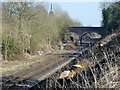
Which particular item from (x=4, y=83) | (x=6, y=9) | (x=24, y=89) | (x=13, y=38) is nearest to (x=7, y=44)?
(x=13, y=38)

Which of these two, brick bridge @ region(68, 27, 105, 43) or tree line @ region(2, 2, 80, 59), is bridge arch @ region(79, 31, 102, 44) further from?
tree line @ region(2, 2, 80, 59)

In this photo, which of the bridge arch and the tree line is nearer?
the bridge arch

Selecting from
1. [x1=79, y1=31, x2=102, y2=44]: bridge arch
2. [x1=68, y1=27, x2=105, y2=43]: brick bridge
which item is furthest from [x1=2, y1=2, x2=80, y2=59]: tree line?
[x1=68, y1=27, x2=105, y2=43]: brick bridge

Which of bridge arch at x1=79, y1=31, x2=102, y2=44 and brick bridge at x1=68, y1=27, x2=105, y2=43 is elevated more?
brick bridge at x1=68, y1=27, x2=105, y2=43

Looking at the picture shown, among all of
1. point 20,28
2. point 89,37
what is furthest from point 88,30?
point 89,37

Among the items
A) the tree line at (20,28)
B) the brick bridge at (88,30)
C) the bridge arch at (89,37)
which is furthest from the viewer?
the brick bridge at (88,30)

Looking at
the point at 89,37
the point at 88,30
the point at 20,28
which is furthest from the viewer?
the point at 88,30

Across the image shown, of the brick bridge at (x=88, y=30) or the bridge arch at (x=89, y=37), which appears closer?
the bridge arch at (x=89, y=37)

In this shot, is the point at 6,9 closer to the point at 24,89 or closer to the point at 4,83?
the point at 4,83

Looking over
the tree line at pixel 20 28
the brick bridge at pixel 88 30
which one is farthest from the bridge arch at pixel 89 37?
the tree line at pixel 20 28

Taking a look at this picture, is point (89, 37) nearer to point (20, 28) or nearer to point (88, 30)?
point (20, 28)

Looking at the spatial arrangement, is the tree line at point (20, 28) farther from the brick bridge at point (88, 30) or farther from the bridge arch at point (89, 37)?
the brick bridge at point (88, 30)

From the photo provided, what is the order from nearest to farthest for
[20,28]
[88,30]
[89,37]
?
[89,37]
[20,28]
[88,30]

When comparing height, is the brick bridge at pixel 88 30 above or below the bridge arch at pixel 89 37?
above
